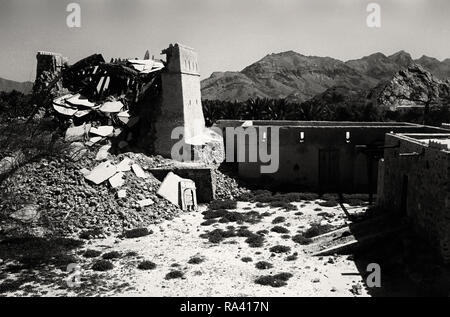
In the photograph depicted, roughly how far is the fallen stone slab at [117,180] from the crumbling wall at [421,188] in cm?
1033

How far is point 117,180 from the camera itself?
16.5 m

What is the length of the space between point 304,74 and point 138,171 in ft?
302

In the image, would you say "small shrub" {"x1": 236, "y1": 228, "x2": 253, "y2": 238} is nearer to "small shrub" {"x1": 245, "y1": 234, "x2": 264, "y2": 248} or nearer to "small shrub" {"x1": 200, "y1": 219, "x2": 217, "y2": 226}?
"small shrub" {"x1": 245, "y1": 234, "x2": 264, "y2": 248}

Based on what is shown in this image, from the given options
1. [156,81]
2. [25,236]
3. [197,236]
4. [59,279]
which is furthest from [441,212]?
[156,81]

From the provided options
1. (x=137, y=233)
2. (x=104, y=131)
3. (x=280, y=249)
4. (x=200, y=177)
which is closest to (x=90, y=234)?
(x=137, y=233)

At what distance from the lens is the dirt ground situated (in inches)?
392

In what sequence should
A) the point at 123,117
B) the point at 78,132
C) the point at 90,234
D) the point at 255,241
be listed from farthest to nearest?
the point at 123,117 → the point at 78,132 → the point at 90,234 → the point at 255,241

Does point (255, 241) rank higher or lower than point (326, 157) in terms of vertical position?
lower

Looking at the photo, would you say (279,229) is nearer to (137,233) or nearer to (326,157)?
(137,233)

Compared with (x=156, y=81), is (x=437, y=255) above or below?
below
